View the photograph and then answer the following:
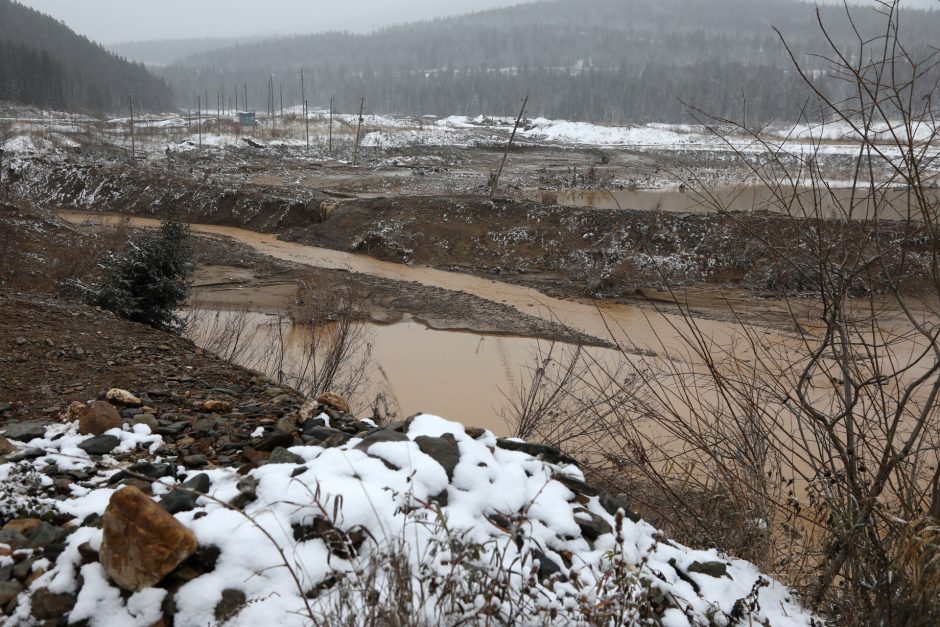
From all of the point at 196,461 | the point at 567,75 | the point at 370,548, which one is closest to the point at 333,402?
the point at 196,461

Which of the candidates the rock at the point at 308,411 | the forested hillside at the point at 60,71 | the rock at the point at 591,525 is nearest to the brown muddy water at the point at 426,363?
the rock at the point at 308,411

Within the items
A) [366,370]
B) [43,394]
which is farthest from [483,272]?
[43,394]

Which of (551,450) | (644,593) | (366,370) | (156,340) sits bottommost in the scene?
(366,370)

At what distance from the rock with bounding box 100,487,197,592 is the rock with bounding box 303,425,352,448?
4.00ft

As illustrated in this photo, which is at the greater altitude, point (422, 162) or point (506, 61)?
point (506, 61)

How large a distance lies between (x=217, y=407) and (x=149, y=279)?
5.87m

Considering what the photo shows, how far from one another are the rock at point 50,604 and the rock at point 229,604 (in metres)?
0.60

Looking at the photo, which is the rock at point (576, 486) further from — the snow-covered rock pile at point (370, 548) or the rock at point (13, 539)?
the rock at point (13, 539)

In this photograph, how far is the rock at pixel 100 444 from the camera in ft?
12.4

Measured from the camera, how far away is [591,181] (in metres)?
32.1

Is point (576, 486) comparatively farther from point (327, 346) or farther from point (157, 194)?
point (157, 194)

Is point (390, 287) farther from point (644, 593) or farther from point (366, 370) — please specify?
point (644, 593)

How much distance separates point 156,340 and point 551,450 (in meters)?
5.72

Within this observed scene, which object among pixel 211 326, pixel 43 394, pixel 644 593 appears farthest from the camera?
pixel 211 326
